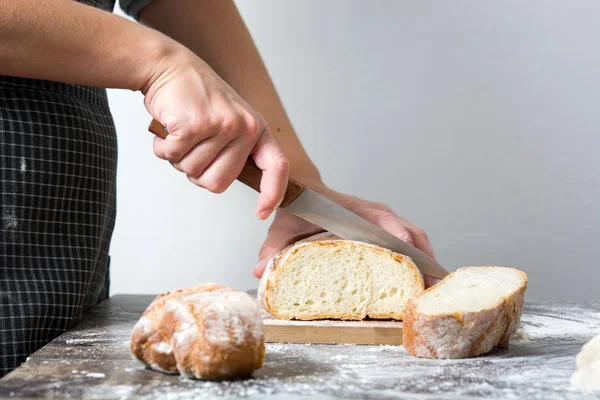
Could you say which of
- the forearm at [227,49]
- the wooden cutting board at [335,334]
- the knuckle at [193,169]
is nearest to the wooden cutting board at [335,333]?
the wooden cutting board at [335,334]

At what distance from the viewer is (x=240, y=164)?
1217mm

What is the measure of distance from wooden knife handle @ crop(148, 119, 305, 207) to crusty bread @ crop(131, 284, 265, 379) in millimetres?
366

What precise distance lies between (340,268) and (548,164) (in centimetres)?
129

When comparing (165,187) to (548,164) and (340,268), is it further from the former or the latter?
(548,164)

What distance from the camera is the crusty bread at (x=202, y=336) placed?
0.87 m

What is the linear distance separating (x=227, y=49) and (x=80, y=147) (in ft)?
1.78

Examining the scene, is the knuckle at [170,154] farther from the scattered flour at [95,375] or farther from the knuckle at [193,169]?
the scattered flour at [95,375]

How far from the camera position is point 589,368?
902 millimetres

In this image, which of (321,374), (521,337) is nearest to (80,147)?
(321,374)

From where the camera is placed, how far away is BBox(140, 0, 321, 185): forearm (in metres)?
1.73

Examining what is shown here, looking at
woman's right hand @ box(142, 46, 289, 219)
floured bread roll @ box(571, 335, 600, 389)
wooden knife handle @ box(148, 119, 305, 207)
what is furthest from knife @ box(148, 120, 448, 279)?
floured bread roll @ box(571, 335, 600, 389)

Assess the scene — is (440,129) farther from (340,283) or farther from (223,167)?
(223,167)

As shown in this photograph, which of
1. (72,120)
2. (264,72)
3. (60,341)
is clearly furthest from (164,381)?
(264,72)

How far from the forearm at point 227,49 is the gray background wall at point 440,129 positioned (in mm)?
558
